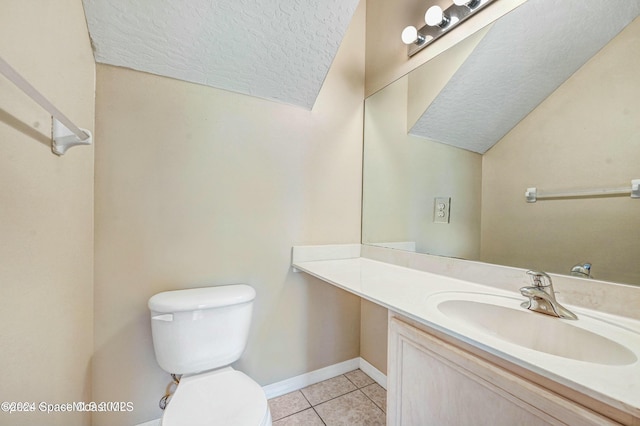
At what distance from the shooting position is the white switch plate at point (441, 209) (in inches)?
53.7

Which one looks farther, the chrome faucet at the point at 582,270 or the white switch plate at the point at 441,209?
the white switch plate at the point at 441,209

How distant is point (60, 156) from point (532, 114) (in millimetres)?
1724

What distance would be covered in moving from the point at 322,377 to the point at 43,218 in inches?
65.2

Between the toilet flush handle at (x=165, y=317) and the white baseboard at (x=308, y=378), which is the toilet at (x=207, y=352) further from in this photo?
the white baseboard at (x=308, y=378)

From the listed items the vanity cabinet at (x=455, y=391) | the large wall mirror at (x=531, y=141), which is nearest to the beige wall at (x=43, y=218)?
the vanity cabinet at (x=455, y=391)

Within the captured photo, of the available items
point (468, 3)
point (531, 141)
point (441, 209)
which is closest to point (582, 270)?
point (531, 141)

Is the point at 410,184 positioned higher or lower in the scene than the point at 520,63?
lower

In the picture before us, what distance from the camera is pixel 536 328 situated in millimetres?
839

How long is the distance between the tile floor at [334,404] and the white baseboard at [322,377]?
25 millimetres

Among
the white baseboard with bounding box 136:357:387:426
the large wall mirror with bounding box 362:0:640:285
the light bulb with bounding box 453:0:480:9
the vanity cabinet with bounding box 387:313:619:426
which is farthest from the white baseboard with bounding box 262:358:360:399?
the light bulb with bounding box 453:0:480:9

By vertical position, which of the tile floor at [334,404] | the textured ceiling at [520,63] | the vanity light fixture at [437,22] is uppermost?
the vanity light fixture at [437,22]

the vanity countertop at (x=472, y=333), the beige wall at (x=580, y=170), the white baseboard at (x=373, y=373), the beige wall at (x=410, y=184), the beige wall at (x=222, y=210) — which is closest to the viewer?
the vanity countertop at (x=472, y=333)

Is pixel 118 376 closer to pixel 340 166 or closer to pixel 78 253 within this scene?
pixel 78 253

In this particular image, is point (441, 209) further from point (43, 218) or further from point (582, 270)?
point (43, 218)
